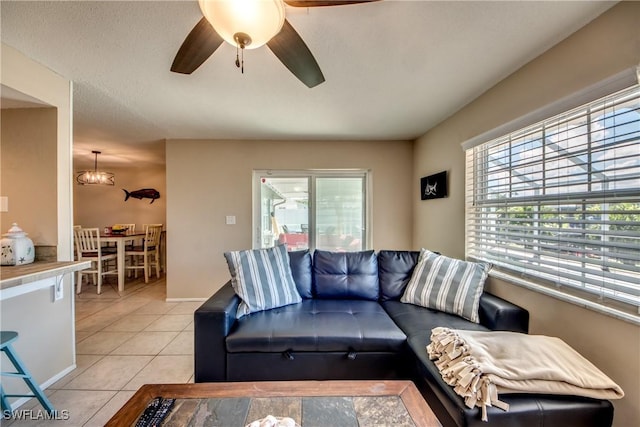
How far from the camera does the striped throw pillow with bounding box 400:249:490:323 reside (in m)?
1.92

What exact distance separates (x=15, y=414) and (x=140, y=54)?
238 cm

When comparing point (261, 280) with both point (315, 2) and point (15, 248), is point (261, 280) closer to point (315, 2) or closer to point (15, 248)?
point (15, 248)

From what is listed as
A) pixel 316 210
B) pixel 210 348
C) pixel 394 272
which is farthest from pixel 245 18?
pixel 316 210

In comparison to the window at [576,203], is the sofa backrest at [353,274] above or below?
below

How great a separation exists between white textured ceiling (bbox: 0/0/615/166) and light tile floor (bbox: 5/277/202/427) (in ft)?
7.50

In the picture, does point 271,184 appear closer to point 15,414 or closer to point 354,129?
point 354,129

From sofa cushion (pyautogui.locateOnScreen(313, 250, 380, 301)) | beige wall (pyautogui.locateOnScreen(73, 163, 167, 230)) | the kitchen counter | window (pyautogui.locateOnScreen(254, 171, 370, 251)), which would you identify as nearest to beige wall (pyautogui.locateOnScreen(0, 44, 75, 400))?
the kitchen counter

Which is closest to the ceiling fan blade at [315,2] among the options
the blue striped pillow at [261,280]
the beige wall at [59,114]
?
the blue striped pillow at [261,280]

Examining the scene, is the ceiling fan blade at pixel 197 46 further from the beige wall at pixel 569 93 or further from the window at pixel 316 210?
the window at pixel 316 210

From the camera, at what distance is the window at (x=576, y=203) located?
126 centimetres

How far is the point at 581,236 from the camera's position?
4.89 ft

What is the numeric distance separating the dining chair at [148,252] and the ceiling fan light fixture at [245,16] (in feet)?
15.4

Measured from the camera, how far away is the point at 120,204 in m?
5.73

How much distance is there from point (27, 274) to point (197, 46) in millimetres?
1604
